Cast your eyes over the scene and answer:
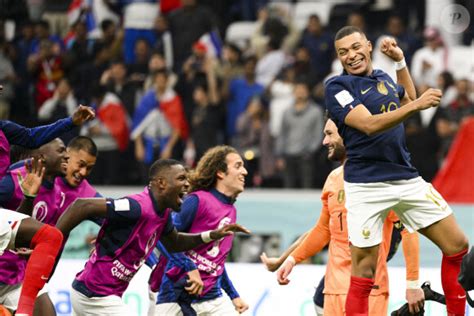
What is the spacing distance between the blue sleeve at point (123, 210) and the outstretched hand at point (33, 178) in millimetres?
471

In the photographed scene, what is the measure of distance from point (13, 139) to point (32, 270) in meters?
1.01

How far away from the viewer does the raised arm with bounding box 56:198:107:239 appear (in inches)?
285

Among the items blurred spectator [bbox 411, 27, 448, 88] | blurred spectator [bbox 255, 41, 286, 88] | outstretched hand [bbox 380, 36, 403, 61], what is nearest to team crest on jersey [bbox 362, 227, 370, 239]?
outstretched hand [bbox 380, 36, 403, 61]

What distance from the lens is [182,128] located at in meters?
14.3

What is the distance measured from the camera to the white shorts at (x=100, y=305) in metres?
7.66

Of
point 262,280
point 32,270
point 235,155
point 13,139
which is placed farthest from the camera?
point 262,280

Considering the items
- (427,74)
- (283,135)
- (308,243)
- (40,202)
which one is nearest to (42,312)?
(40,202)

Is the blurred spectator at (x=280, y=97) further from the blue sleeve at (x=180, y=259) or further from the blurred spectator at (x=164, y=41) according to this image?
the blue sleeve at (x=180, y=259)

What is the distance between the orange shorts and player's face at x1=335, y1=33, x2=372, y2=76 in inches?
59.9

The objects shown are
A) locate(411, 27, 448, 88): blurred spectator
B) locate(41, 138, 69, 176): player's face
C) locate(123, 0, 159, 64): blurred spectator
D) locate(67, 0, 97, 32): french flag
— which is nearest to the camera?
locate(41, 138, 69, 176): player's face

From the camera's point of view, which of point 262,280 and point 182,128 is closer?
point 262,280

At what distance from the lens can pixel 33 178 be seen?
7230 mm

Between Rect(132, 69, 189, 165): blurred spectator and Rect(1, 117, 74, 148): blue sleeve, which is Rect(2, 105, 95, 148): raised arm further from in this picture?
Rect(132, 69, 189, 165): blurred spectator

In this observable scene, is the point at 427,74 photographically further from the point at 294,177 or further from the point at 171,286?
the point at 171,286
